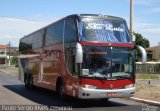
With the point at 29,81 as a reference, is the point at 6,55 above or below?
above

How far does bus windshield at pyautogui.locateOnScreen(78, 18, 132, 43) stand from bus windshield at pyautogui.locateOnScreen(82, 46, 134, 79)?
0.44 metres

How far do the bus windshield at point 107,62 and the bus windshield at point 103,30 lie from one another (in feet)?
1.46

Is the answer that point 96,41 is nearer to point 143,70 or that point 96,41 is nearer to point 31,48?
point 31,48

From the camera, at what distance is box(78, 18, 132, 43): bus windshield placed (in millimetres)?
16691

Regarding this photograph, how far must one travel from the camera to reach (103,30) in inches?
672

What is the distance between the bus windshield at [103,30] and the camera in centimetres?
1669

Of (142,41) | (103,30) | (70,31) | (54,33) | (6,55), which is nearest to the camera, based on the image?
(103,30)

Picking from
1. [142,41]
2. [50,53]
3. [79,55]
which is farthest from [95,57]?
[142,41]

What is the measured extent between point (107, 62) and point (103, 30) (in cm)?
142

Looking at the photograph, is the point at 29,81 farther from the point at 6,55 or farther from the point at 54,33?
the point at 6,55

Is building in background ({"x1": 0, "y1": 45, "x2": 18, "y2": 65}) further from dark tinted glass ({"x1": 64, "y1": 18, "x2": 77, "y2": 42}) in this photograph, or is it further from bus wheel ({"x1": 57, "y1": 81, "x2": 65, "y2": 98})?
dark tinted glass ({"x1": 64, "y1": 18, "x2": 77, "y2": 42})

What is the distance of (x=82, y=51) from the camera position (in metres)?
16.2

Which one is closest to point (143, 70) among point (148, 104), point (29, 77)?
point (29, 77)

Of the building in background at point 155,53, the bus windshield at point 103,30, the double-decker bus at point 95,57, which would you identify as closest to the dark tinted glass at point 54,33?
the double-decker bus at point 95,57
